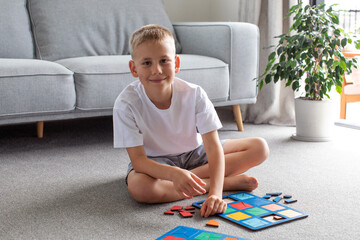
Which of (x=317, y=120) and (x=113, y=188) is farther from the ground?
(x=317, y=120)

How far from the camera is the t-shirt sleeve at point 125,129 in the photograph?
144 centimetres

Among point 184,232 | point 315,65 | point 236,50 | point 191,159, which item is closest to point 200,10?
point 236,50

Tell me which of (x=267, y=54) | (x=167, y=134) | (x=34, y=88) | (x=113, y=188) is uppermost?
(x=267, y=54)

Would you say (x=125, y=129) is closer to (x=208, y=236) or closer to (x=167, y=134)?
(x=167, y=134)

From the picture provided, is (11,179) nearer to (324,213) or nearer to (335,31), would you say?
(324,213)

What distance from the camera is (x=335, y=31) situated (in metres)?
2.26

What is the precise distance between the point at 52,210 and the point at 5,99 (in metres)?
0.75

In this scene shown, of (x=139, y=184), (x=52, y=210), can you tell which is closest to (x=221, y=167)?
(x=139, y=184)

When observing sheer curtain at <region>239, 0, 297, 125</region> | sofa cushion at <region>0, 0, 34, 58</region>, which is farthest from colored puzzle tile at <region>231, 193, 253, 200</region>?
sofa cushion at <region>0, 0, 34, 58</region>

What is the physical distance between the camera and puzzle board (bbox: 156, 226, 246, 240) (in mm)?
1164

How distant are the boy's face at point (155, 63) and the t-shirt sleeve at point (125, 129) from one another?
12 centimetres

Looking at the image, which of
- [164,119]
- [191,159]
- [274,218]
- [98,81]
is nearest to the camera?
[274,218]

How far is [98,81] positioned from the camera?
83.7 inches

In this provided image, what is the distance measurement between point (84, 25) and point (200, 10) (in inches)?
43.8
